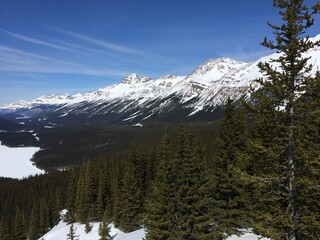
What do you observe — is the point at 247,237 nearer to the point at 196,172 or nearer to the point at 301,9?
the point at 196,172

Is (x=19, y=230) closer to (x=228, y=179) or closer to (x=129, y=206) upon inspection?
(x=129, y=206)

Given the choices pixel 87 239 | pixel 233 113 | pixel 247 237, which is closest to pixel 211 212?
pixel 247 237

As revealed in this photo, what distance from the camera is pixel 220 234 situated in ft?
93.3

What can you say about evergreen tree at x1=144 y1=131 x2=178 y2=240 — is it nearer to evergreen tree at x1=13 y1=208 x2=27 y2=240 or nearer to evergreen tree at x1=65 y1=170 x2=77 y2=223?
evergreen tree at x1=65 y1=170 x2=77 y2=223

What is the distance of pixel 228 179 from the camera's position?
94.0ft

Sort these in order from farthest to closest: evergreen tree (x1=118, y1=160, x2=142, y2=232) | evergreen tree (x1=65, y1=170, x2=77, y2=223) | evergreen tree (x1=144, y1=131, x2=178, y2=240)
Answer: evergreen tree (x1=65, y1=170, x2=77, y2=223) < evergreen tree (x1=118, y1=160, x2=142, y2=232) < evergreen tree (x1=144, y1=131, x2=178, y2=240)

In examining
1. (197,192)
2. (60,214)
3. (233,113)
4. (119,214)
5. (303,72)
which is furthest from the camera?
(60,214)

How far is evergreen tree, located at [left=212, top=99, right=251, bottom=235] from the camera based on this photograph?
29.0 m

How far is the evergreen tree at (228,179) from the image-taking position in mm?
28987

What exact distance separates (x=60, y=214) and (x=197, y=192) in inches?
2965

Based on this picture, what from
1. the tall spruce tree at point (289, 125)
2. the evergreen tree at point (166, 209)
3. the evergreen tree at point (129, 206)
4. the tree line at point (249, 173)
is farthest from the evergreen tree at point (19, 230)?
the tall spruce tree at point (289, 125)

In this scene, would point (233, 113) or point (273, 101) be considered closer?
point (273, 101)

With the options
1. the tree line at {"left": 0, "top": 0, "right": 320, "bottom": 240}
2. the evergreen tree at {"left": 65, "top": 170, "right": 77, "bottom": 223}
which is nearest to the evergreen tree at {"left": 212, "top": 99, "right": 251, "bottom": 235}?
the tree line at {"left": 0, "top": 0, "right": 320, "bottom": 240}

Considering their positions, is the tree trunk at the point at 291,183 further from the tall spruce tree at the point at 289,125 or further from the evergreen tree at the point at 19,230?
the evergreen tree at the point at 19,230
